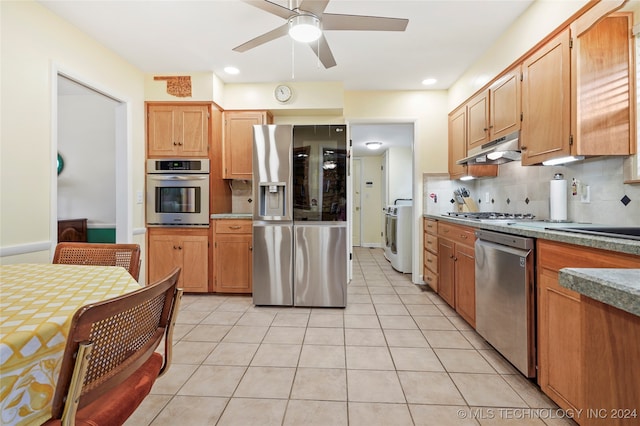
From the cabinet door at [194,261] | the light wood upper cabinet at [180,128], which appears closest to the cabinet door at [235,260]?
the cabinet door at [194,261]

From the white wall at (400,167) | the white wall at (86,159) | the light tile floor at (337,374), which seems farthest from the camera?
the white wall at (400,167)

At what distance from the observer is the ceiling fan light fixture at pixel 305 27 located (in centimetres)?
176

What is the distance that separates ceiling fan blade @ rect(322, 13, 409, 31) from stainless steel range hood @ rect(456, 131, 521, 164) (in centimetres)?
123

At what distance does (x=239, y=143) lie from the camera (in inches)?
142

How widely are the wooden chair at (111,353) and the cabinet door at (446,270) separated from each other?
2557 millimetres

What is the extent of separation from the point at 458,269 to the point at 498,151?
107 centimetres

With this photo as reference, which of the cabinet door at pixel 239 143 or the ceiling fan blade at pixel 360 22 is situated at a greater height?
the ceiling fan blade at pixel 360 22

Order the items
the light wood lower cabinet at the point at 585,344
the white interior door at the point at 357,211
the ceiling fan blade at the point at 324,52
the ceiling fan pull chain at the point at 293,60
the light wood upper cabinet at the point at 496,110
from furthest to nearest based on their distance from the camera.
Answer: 1. the white interior door at the point at 357,211
2. the ceiling fan pull chain at the point at 293,60
3. the light wood upper cabinet at the point at 496,110
4. the ceiling fan blade at the point at 324,52
5. the light wood lower cabinet at the point at 585,344

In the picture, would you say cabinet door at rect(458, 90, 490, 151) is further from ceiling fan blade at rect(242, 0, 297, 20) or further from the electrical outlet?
ceiling fan blade at rect(242, 0, 297, 20)

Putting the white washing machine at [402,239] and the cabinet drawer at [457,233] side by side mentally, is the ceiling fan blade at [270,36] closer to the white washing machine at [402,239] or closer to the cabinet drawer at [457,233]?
the cabinet drawer at [457,233]

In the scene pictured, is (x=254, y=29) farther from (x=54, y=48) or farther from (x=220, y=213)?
(x=220, y=213)

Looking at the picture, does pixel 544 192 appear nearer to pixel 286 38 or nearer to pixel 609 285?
pixel 609 285

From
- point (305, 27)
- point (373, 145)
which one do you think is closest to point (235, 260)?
point (305, 27)

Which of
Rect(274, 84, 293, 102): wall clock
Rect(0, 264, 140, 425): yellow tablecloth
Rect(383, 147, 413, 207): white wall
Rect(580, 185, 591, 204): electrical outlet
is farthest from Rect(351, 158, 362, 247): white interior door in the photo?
Rect(0, 264, 140, 425): yellow tablecloth
